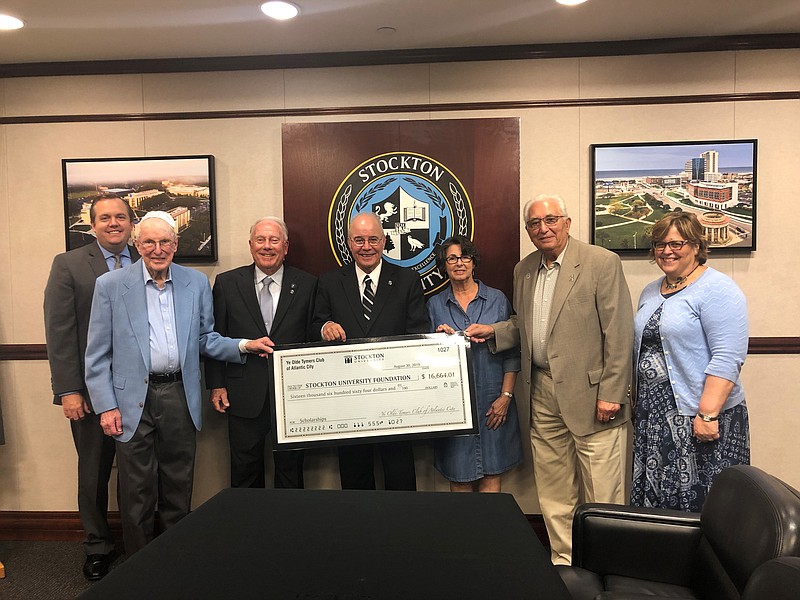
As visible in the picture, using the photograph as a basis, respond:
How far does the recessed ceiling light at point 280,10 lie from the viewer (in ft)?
8.42

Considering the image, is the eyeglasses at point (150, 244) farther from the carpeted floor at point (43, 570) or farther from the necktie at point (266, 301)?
the carpeted floor at point (43, 570)

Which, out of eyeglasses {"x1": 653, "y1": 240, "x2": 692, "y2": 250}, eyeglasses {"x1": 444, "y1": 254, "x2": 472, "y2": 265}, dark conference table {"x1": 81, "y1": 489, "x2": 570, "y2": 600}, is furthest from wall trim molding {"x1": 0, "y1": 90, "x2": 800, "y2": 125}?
dark conference table {"x1": 81, "y1": 489, "x2": 570, "y2": 600}

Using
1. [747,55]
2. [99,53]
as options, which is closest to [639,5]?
[747,55]

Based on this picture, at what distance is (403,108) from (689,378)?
2.10 meters

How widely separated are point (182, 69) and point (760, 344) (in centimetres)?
374

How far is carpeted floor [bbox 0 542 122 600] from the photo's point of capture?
9.07ft

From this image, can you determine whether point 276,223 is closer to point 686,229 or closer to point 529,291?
point 529,291

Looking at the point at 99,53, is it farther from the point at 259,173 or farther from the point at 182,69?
the point at 259,173

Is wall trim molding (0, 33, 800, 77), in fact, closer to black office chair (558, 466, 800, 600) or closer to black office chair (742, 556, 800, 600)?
black office chair (558, 466, 800, 600)

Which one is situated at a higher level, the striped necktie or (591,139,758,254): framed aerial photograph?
(591,139,758,254): framed aerial photograph

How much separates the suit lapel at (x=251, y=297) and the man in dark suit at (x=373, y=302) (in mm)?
294

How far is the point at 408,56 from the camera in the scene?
3.15m

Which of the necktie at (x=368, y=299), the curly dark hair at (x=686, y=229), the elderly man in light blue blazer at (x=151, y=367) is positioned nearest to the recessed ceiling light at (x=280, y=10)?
the elderly man in light blue blazer at (x=151, y=367)

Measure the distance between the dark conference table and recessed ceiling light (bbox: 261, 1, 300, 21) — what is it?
2.19m
